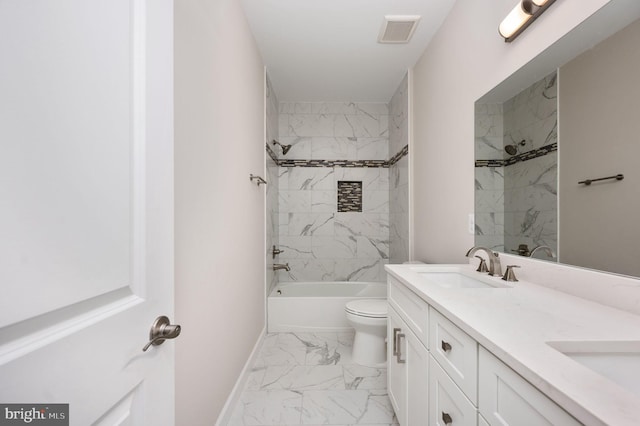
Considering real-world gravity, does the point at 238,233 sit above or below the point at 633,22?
below

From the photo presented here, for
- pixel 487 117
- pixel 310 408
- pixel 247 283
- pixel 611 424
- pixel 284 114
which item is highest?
pixel 284 114

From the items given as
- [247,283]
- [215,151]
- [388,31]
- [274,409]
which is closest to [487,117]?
[388,31]

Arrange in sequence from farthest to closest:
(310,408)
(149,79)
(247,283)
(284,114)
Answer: (284,114) → (247,283) → (310,408) → (149,79)

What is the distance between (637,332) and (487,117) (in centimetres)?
122

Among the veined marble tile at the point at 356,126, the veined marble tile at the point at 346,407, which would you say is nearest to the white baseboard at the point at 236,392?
the veined marble tile at the point at 346,407

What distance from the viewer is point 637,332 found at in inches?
27.7

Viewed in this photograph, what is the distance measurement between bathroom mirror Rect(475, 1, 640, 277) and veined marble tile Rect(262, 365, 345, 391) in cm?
141

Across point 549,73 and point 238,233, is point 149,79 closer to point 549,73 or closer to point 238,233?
point 238,233

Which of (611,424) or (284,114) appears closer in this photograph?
(611,424)

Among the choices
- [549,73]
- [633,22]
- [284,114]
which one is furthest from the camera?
[284,114]

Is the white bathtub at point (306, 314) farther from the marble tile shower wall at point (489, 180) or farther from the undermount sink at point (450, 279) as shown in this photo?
the marble tile shower wall at point (489, 180)

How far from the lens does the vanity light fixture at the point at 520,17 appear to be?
3.84 feet

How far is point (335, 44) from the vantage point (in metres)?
2.32

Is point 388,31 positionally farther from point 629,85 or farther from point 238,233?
point 238,233
